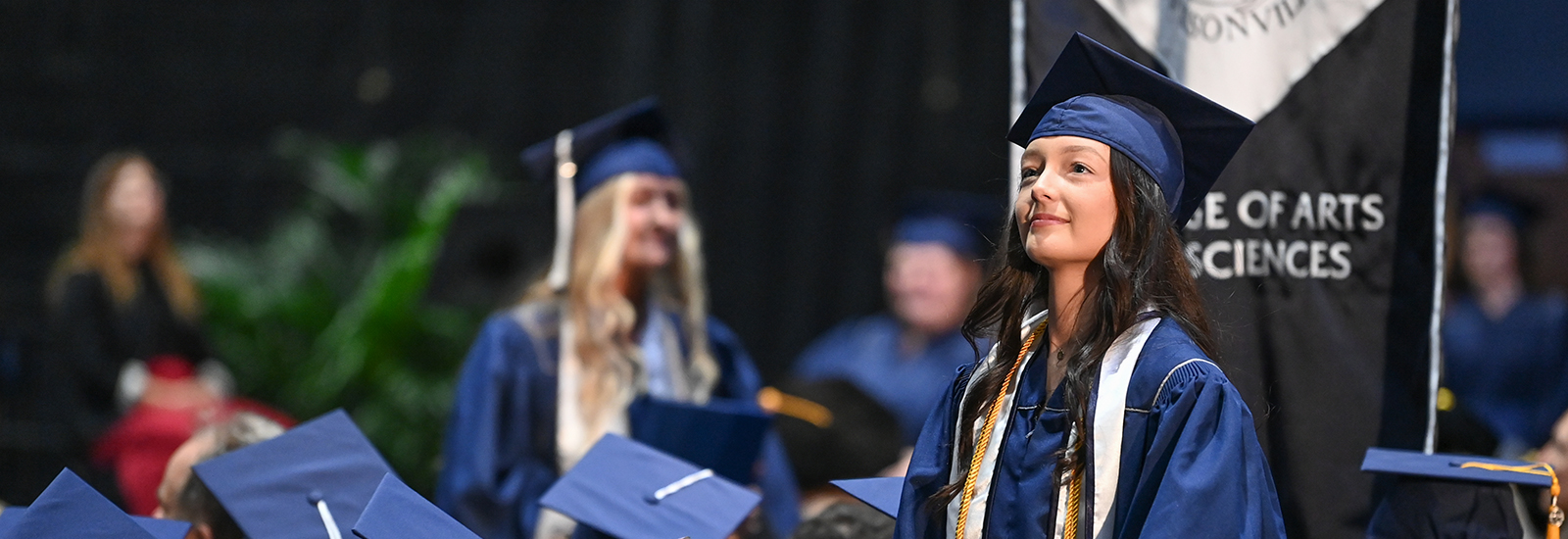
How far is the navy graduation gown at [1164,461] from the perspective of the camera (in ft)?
6.52

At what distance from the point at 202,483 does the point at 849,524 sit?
3.93 ft

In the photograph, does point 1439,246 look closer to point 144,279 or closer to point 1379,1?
point 1379,1

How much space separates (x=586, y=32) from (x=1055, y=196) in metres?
5.78

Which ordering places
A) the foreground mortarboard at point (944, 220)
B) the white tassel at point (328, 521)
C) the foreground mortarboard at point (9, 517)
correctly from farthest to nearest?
the foreground mortarboard at point (944, 220) < the white tassel at point (328, 521) < the foreground mortarboard at point (9, 517)

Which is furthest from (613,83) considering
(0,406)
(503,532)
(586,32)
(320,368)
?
(503,532)

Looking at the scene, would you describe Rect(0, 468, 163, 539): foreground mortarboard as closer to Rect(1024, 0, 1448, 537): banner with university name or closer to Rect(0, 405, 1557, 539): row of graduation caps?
Rect(0, 405, 1557, 539): row of graduation caps

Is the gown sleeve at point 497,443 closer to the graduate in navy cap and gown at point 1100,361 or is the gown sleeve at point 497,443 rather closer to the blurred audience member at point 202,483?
the blurred audience member at point 202,483

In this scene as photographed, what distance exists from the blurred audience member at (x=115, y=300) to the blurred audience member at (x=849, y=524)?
397cm

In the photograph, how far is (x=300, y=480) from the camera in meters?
2.89

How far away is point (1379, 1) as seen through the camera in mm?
2902

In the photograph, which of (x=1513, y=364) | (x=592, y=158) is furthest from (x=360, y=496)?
(x=1513, y=364)

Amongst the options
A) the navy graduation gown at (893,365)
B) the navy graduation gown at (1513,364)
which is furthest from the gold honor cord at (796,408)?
the navy graduation gown at (1513,364)

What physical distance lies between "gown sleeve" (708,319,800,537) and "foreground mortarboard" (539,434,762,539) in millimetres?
1187

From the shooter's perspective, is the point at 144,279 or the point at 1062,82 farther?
the point at 144,279
